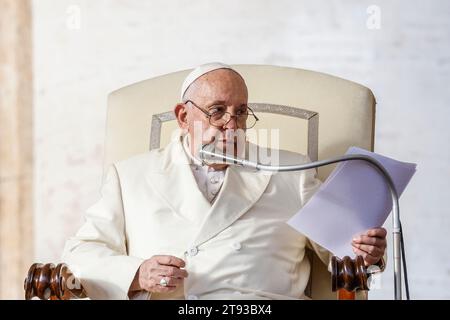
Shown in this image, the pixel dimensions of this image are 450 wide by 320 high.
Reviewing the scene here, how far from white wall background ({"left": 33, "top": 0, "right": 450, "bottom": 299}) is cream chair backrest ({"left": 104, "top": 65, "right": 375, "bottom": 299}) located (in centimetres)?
103

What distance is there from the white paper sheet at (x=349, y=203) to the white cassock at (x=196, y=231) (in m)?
0.22

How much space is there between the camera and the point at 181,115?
8.38ft

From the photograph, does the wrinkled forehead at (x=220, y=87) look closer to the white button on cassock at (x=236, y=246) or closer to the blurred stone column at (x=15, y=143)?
the white button on cassock at (x=236, y=246)

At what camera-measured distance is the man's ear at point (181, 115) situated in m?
2.55

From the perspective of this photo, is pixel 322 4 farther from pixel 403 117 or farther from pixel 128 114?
pixel 128 114

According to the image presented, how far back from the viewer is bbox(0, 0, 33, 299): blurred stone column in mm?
3846

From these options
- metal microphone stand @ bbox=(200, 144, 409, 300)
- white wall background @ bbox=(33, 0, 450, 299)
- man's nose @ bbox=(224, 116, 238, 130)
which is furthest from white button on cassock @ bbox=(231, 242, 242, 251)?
white wall background @ bbox=(33, 0, 450, 299)

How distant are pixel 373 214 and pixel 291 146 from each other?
58cm

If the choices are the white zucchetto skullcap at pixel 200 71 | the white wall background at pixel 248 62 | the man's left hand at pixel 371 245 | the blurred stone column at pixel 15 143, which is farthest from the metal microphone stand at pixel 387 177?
the blurred stone column at pixel 15 143

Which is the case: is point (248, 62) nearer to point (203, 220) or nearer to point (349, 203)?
point (203, 220)

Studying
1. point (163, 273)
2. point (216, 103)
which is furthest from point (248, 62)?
point (163, 273)

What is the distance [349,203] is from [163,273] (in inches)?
20.4

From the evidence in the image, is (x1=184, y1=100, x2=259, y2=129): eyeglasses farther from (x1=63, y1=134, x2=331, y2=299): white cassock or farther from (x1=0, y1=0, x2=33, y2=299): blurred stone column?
(x1=0, y1=0, x2=33, y2=299): blurred stone column
